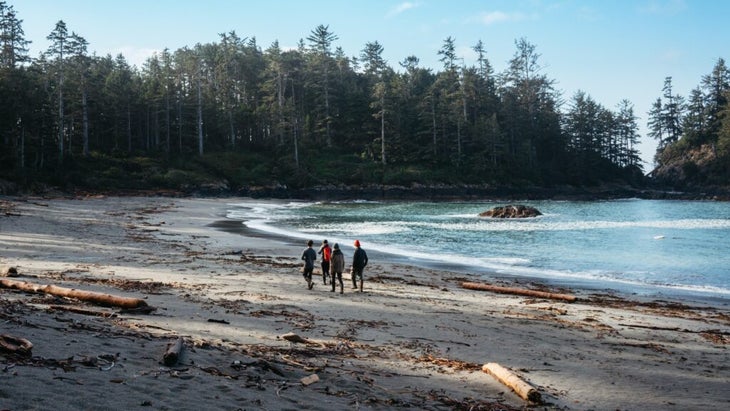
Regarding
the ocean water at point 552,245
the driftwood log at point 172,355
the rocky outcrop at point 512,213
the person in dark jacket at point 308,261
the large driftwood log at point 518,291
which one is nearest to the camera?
the driftwood log at point 172,355

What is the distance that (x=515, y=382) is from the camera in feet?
23.0

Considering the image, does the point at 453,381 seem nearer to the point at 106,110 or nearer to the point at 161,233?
the point at 161,233

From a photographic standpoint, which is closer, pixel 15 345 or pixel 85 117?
pixel 15 345

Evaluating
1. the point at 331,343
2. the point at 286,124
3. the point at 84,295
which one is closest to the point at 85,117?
the point at 286,124

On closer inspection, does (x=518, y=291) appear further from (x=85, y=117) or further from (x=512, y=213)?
(x=85, y=117)

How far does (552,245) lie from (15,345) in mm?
26573

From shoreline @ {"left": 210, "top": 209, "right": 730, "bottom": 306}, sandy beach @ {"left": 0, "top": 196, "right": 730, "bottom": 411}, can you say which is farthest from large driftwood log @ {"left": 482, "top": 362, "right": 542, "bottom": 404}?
shoreline @ {"left": 210, "top": 209, "right": 730, "bottom": 306}

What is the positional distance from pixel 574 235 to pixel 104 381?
1254 inches

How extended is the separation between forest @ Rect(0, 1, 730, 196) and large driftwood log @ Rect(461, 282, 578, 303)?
4305 cm

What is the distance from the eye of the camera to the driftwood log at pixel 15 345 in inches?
226

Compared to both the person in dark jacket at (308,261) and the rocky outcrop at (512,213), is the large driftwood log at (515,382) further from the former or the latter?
the rocky outcrop at (512,213)

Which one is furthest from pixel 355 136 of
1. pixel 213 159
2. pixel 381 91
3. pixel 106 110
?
pixel 106 110

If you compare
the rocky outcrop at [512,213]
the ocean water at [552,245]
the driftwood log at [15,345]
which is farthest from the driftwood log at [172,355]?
the rocky outcrop at [512,213]

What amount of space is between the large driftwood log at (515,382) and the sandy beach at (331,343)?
8cm
